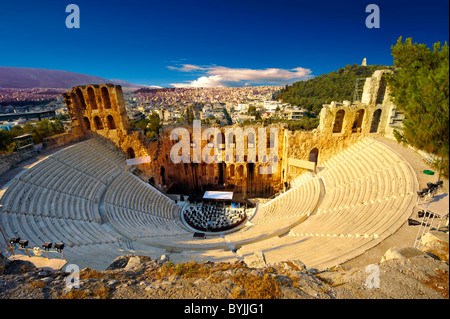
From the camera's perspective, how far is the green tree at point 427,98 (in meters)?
7.21

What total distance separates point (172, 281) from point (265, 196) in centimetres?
1727

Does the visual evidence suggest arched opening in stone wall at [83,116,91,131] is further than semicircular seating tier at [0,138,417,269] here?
Yes

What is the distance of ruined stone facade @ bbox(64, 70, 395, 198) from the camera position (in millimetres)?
17531

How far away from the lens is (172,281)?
15.3ft

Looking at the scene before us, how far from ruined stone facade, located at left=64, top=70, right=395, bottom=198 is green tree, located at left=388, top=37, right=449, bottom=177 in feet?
13.1

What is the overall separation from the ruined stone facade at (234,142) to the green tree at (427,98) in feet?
13.1

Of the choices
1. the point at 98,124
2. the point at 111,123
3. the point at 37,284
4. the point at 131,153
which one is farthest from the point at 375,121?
the point at 98,124

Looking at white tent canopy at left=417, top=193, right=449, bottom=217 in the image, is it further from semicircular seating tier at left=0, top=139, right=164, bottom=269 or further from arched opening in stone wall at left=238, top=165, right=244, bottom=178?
arched opening in stone wall at left=238, top=165, right=244, bottom=178

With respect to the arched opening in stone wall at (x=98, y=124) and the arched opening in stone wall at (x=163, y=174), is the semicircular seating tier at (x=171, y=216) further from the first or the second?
the arched opening in stone wall at (x=98, y=124)

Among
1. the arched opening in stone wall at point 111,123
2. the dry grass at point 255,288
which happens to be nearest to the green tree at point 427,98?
the dry grass at point 255,288

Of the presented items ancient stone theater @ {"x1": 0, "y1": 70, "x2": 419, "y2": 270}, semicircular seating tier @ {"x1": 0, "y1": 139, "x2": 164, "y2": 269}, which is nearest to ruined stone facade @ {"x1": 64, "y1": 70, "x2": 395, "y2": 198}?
ancient stone theater @ {"x1": 0, "y1": 70, "x2": 419, "y2": 270}

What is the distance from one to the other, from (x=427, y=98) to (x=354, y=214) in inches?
232
